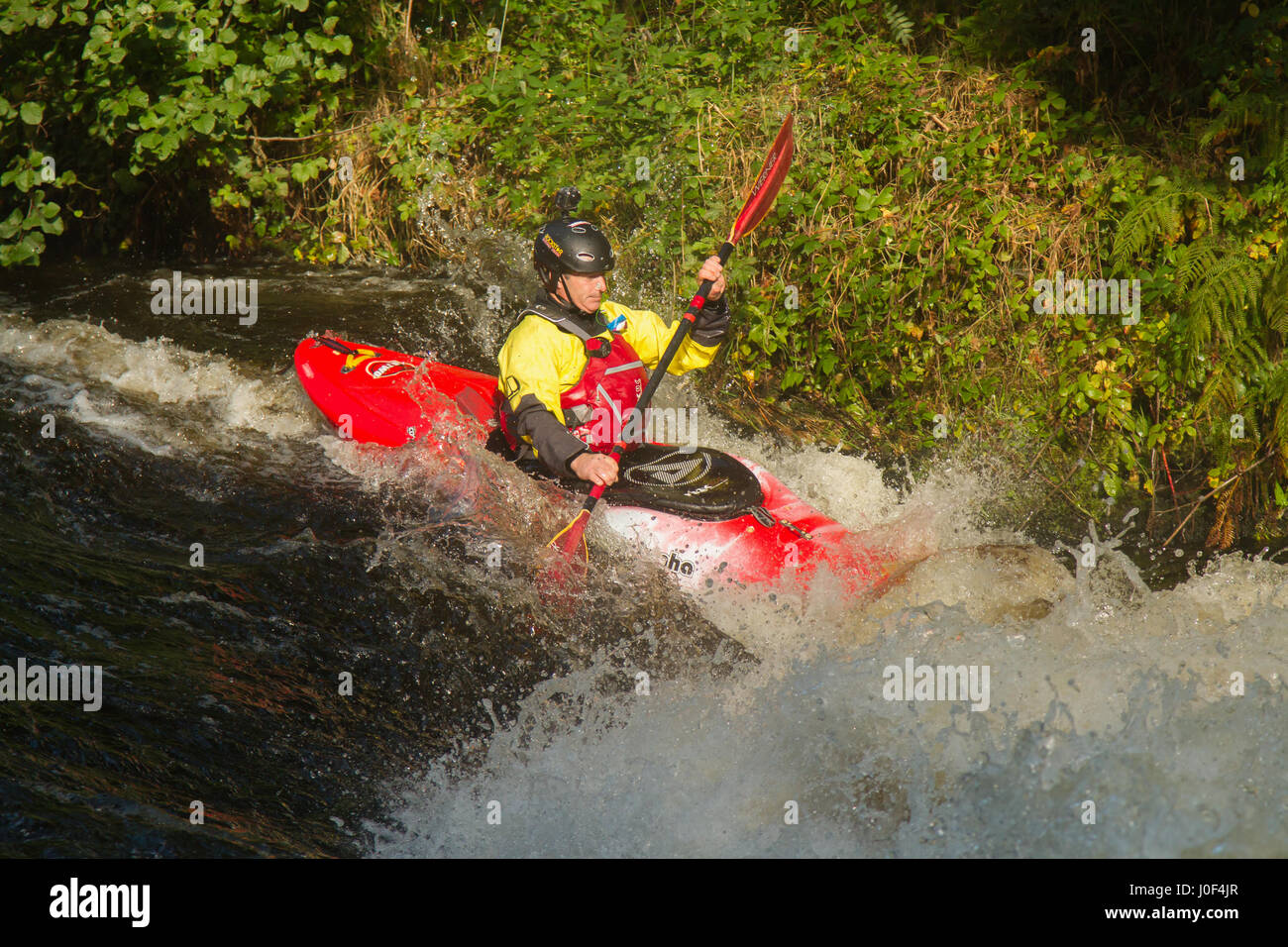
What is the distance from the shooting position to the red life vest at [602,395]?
4594 millimetres

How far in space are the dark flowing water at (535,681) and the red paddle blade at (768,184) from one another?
1.44m

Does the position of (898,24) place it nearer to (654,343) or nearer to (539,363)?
(654,343)

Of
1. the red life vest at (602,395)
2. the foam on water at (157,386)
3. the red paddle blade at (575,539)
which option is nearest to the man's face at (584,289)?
the red life vest at (602,395)

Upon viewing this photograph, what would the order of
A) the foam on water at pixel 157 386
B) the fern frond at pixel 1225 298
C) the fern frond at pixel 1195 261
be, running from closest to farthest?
1. the fern frond at pixel 1225 298
2. the fern frond at pixel 1195 261
3. the foam on water at pixel 157 386

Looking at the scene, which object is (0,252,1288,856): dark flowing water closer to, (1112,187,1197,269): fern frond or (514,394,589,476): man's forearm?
(514,394,589,476): man's forearm

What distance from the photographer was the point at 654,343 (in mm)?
5098

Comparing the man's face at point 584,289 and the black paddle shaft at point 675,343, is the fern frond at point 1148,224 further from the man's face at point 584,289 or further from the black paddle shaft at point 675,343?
the man's face at point 584,289

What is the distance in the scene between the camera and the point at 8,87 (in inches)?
278

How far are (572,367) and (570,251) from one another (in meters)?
0.50

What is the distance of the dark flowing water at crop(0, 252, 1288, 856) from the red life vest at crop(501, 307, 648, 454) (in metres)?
0.38

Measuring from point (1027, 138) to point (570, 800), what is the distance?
495 centimetres

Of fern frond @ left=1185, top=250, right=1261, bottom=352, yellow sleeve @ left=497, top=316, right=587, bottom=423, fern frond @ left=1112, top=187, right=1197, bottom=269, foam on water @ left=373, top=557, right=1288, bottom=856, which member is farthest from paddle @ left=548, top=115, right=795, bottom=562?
fern frond @ left=1185, top=250, right=1261, bottom=352

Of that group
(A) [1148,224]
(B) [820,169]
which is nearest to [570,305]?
(B) [820,169]

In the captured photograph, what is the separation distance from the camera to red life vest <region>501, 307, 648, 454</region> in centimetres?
459
